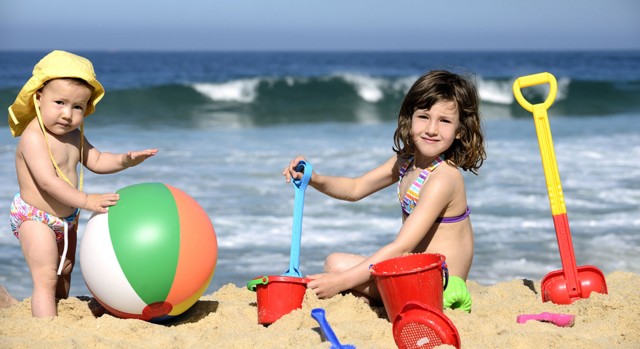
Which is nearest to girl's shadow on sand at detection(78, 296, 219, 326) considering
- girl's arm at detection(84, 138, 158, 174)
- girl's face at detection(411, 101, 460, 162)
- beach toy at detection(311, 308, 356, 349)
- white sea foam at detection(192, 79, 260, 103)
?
girl's arm at detection(84, 138, 158, 174)

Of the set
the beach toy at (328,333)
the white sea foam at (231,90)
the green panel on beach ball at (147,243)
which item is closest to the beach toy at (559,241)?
the beach toy at (328,333)

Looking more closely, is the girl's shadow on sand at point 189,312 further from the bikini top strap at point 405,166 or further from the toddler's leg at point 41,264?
the bikini top strap at point 405,166

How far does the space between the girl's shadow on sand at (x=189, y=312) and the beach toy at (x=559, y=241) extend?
172 cm

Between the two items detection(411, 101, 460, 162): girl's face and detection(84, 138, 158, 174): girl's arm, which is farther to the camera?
detection(84, 138, 158, 174): girl's arm

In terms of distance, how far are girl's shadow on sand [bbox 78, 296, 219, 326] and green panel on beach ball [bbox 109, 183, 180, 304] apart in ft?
1.09

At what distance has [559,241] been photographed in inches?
162

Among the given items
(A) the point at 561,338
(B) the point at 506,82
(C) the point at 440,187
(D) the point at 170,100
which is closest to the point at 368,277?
(C) the point at 440,187

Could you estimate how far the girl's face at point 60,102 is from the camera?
12.8ft

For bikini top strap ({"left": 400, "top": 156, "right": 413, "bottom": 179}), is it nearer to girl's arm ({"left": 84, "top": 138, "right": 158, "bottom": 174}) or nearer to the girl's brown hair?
the girl's brown hair

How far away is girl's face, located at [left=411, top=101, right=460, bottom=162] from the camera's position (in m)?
4.03

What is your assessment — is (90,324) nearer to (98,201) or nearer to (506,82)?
(98,201)

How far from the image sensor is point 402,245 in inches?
150

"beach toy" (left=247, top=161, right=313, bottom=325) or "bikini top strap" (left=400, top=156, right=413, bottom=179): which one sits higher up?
"bikini top strap" (left=400, top=156, right=413, bottom=179)

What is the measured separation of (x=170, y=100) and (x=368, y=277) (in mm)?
15582
